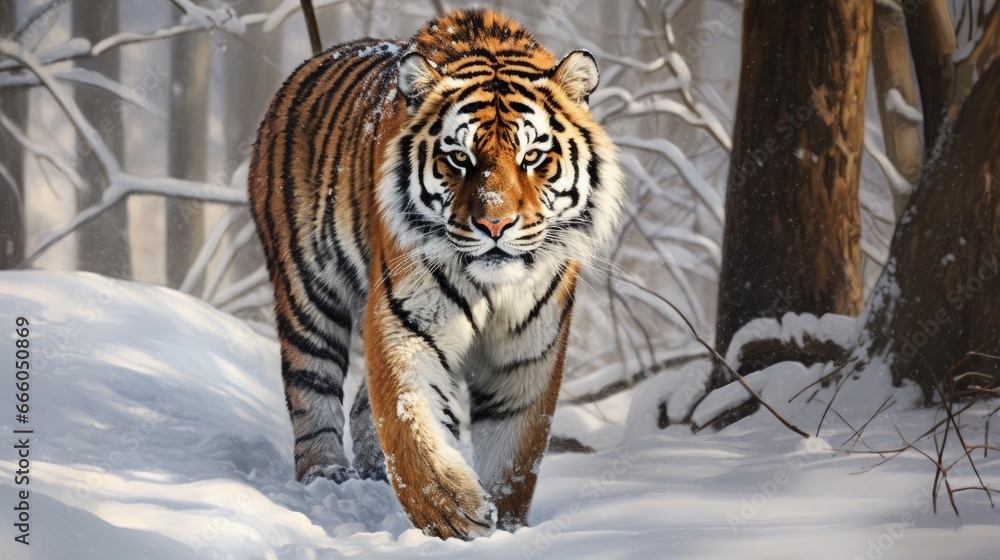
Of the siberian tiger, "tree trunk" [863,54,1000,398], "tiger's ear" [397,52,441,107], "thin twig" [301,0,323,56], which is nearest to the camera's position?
the siberian tiger

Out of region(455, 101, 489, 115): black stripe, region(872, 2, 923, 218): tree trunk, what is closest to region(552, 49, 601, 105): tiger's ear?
region(455, 101, 489, 115): black stripe

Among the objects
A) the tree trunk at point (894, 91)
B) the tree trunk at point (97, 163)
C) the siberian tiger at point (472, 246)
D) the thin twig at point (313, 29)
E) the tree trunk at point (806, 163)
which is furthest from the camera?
the tree trunk at point (97, 163)

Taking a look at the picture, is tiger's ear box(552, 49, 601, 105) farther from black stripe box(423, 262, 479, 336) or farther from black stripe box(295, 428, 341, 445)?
black stripe box(295, 428, 341, 445)

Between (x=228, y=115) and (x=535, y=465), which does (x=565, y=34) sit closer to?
(x=228, y=115)

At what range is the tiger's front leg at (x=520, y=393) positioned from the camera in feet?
7.80

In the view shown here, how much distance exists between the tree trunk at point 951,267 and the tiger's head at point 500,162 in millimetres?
1074

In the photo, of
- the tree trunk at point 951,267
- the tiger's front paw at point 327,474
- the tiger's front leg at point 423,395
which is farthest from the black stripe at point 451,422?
the tree trunk at point 951,267

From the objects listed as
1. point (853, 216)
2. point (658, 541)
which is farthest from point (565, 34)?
point (658, 541)

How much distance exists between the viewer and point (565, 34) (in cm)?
531

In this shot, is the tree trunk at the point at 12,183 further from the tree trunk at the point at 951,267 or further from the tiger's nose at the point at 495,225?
the tree trunk at the point at 951,267

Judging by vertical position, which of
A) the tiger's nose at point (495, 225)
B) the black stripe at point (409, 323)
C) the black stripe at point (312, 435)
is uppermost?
the tiger's nose at point (495, 225)

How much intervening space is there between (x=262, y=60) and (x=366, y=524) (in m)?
4.27

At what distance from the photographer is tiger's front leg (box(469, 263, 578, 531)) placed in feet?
A: 7.80

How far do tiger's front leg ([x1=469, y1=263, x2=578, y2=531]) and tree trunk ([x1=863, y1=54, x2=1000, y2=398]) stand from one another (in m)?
1.15
